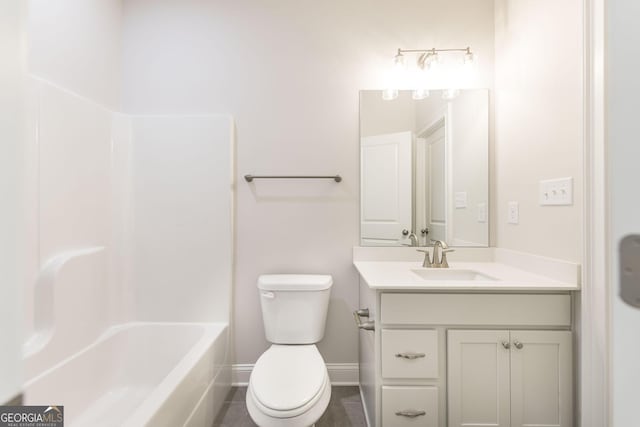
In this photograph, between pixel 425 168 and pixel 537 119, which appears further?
pixel 425 168

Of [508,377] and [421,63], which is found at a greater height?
[421,63]

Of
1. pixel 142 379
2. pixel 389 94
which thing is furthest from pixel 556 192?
pixel 142 379

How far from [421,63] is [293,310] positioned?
1.68 meters

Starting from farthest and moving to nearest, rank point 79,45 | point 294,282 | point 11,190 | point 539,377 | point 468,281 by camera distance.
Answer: point 294,282
point 79,45
point 468,281
point 539,377
point 11,190

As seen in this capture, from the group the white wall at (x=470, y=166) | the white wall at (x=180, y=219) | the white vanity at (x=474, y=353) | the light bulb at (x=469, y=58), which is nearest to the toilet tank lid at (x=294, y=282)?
the white wall at (x=180, y=219)

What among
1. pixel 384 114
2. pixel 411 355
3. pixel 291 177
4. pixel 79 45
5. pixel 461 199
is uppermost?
pixel 79 45

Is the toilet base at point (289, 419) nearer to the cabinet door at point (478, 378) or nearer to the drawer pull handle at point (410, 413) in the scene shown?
the drawer pull handle at point (410, 413)

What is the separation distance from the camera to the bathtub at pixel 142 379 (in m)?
1.27

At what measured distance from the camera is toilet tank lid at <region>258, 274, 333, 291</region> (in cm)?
177

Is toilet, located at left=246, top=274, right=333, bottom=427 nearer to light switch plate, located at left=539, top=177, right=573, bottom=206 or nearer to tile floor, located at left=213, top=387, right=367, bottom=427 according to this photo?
tile floor, located at left=213, top=387, right=367, bottom=427

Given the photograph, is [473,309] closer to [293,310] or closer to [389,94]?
[293,310]

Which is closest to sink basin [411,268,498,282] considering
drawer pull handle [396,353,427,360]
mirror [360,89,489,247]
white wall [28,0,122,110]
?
mirror [360,89,489,247]

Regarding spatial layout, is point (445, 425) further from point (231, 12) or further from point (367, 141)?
point (231, 12)

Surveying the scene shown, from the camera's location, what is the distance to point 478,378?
1320 millimetres
